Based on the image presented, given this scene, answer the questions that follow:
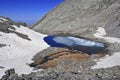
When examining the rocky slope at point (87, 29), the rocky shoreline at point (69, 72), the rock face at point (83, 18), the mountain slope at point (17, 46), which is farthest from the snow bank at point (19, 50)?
the rock face at point (83, 18)

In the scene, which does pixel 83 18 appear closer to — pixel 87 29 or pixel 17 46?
pixel 87 29

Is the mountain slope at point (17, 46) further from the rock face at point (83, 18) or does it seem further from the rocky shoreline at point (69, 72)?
the rock face at point (83, 18)

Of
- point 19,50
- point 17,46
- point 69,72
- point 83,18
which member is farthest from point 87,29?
point 69,72

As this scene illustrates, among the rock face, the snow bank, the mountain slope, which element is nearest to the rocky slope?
the rock face

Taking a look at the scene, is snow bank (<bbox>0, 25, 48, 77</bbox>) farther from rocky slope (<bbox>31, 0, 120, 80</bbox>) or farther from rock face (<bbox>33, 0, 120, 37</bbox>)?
rock face (<bbox>33, 0, 120, 37</bbox>)

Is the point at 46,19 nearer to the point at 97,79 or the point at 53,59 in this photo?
the point at 53,59
